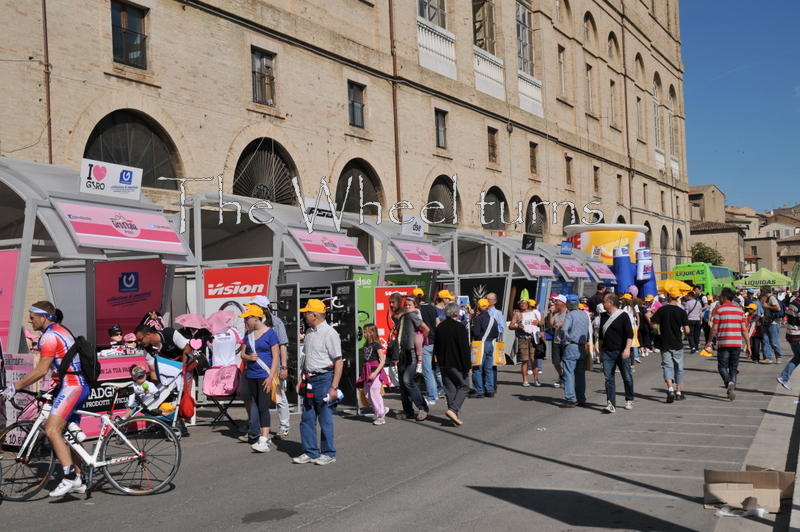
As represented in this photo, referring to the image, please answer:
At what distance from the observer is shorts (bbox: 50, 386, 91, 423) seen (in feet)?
24.4

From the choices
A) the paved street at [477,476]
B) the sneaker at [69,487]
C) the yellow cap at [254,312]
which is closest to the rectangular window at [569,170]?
the paved street at [477,476]

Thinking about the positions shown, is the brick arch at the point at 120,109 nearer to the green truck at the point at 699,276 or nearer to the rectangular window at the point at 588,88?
the rectangular window at the point at 588,88

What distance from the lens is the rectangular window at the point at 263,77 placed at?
2178 cm

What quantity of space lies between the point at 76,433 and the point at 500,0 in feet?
103

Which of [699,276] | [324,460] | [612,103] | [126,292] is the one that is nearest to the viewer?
[324,460]

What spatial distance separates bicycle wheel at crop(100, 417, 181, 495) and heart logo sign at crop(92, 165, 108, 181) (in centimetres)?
540

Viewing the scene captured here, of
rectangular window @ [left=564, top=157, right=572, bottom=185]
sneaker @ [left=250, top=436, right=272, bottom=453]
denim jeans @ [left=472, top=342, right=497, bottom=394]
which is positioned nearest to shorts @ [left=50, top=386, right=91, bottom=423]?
sneaker @ [left=250, top=436, right=272, bottom=453]

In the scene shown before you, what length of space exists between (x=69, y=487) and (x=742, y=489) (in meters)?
5.82

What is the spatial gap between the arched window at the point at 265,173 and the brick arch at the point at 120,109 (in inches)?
76.8

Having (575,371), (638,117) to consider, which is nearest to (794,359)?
(575,371)

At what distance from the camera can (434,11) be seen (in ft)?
101

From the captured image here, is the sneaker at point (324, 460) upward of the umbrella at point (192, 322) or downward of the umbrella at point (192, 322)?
downward

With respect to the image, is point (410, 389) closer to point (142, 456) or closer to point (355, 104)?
point (142, 456)

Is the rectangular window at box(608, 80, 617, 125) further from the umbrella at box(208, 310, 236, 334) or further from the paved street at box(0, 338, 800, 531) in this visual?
the umbrella at box(208, 310, 236, 334)
